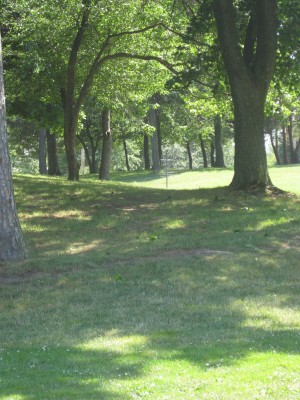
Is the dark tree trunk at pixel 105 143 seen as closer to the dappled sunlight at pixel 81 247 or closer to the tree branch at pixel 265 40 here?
the tree branch at pixel 265 40

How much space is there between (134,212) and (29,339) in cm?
944

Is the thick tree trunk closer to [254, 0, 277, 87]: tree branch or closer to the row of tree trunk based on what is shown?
[254, 0, 277, 87]: tree branch

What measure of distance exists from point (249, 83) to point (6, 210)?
10640 mm

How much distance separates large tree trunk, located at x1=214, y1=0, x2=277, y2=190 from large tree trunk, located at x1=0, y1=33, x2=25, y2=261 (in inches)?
379

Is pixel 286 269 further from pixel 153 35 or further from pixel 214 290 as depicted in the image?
pixel 153 35

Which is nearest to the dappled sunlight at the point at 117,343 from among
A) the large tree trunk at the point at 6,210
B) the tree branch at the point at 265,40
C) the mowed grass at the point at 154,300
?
the mowed grass at the point at 154,300

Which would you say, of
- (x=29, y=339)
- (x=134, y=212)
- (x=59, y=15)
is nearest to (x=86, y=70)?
(x=59, y=15)

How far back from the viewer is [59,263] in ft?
37.7

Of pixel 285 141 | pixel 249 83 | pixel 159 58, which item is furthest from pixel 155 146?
pixel 249 83

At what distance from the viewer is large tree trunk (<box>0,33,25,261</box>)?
1093cm

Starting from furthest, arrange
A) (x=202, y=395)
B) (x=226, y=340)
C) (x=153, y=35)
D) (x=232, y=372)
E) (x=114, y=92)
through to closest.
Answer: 1. (x=114, y=92)
2. (x=153, y=35)
3. (x=226, y=340)
4. (x=232, y=372)
5. (x=202, y=395)


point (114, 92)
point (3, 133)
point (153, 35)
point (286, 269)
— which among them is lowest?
point (286, 269)

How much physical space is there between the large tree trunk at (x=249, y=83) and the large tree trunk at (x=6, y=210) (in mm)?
9635

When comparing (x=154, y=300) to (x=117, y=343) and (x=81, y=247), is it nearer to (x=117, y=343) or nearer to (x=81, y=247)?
(x=117, y=343)
